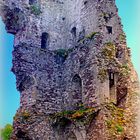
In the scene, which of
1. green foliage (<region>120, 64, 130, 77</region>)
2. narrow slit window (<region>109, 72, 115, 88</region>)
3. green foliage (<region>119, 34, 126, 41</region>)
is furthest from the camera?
green foliage (<region>119, 34, 126, 41</region>)

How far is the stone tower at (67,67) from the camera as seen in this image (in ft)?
89.9

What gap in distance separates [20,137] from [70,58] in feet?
24.4

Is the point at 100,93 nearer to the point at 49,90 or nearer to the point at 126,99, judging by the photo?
the point at 126,99

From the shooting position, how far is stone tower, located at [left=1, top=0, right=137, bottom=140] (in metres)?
27.4

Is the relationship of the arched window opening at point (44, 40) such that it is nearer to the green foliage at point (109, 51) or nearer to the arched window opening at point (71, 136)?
the green foliage at point (109, 51)

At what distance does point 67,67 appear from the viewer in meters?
31.2

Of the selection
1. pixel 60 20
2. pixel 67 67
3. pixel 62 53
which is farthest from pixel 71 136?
pixel 60 20

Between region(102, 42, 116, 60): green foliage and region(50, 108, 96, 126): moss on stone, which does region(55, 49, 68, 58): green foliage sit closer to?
region(102, 42, 116, 60): green foliage

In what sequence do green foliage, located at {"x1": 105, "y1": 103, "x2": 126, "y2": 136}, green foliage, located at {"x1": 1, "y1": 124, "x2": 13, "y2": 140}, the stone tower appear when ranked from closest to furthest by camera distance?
green foliage, located at {"x1": 105, "y1": 103, "x2": 126, "y2": 136} → the stone tower → green foliage, located at {"x1": 1, "y1": 124, "x2": 13, "y2": 140}

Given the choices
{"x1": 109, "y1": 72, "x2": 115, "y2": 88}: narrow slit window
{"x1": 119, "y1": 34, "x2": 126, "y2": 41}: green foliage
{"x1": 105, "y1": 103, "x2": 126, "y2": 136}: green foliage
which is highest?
{"x1": 119, "y1": 34, "x2": 126, "y2": 41}: green foliage

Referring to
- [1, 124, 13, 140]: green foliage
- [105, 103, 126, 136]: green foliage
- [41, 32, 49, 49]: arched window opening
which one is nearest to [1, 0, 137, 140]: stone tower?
[41, 32, 49, 49]: arched window opening

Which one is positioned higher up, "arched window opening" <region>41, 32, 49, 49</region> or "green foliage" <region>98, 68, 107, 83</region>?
"arched window opening" <region>41, 32, 49, 49</region>

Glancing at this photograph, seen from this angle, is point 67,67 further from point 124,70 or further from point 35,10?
point 35,10

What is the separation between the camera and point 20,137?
2759 cm
